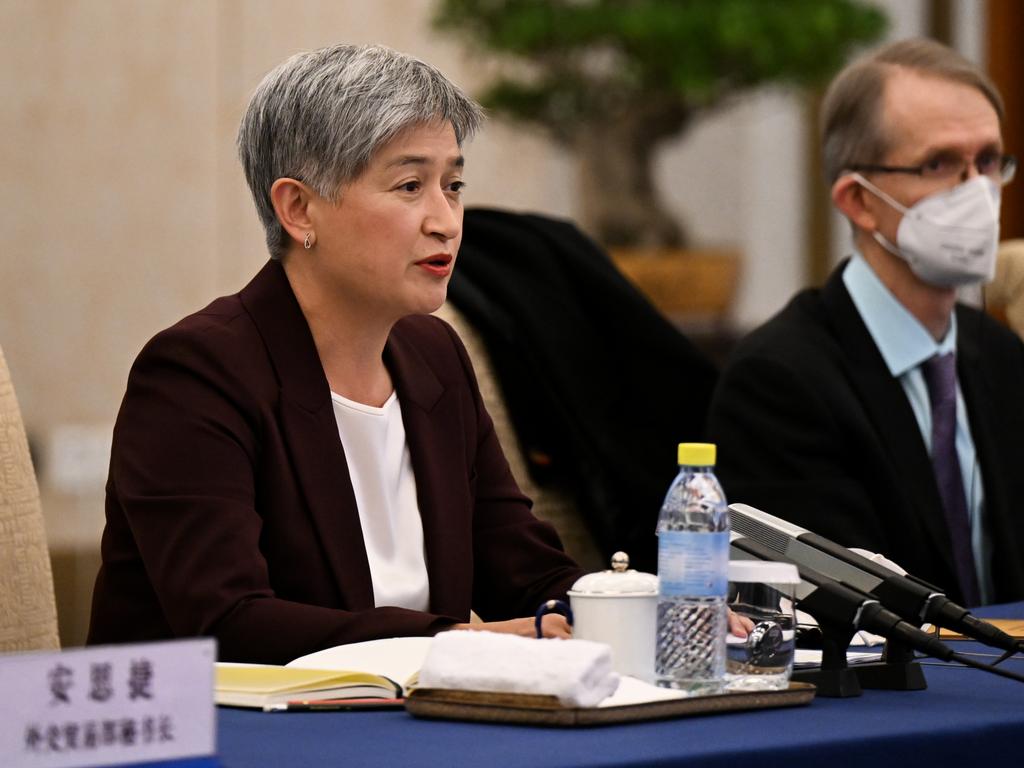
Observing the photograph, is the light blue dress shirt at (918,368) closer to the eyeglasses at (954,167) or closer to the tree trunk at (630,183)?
the eyeglasses at (954,167)

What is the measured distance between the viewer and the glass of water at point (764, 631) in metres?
1.26

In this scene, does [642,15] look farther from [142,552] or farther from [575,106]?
[142,552]

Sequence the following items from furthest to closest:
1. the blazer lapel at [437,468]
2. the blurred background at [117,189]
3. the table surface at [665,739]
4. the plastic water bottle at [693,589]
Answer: the blurred background at [117,189], the blazer lapel at [437,468], the plastic water bottle at [693,589], the table surface at [665,739]

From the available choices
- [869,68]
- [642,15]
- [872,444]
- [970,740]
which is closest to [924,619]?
[970,740]

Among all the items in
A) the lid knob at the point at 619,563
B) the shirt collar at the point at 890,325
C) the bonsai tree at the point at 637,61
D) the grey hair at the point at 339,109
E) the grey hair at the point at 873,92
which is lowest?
the lid knob at the point at 619,563

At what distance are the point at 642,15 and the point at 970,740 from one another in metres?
2.85

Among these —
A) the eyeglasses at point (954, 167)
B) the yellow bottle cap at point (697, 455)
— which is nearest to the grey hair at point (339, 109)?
the yellow bottle cap at point (697, 455)

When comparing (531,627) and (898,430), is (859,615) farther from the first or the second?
(898,430)

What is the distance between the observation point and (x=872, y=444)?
7.59 ft

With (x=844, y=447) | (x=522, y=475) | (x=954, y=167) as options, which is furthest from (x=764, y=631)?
(x=954, y=167)

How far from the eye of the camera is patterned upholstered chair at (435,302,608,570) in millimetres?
2525

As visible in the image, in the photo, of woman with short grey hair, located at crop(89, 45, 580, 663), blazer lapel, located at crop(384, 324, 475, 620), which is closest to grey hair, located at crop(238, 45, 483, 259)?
woman with short grey hair, located at crop(89, 45, 580, 663)

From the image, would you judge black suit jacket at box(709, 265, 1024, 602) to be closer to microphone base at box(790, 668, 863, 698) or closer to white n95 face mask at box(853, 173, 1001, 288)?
white n95 face mask at box(853, 173, 1001, 288)

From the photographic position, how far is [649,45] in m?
3.82
